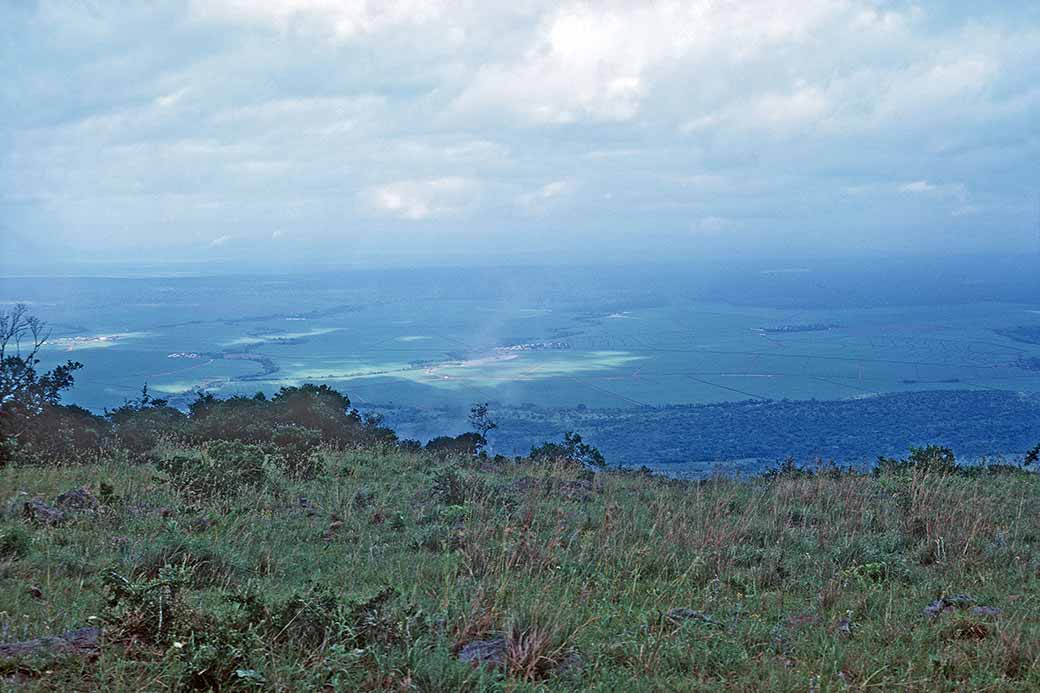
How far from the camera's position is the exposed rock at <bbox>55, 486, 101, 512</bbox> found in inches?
260

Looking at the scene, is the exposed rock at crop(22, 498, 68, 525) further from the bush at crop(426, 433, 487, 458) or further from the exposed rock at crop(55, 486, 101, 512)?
the bush at crop(426, 433, 487, 458)

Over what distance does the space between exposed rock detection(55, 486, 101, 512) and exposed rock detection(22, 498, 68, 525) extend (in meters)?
0.15

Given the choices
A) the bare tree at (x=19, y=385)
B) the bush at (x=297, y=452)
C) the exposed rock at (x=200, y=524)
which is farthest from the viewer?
the bare tree at (x=19, y=385)

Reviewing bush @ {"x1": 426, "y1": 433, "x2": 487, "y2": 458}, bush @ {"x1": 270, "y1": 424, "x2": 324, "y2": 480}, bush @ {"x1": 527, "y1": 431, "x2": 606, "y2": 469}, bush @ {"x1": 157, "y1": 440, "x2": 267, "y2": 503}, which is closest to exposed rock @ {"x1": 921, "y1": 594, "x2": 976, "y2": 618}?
bush @ {"x1": 157, "y1": 440, "x2": 267, "y2": 503}

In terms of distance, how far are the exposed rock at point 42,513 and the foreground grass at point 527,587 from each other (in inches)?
→ 5.7

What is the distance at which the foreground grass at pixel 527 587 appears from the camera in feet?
11.7

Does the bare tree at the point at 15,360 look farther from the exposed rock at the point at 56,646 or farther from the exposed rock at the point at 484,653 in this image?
the exposed rock at the point at 484,653

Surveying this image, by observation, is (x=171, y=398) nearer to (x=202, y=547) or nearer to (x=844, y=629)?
(x=202, y=547)

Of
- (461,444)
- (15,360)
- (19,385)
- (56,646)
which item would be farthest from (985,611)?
(15,360)

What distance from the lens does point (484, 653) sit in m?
3.79

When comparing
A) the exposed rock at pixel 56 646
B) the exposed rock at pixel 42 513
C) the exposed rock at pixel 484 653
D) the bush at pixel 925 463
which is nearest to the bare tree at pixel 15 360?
the exposed rock at pixel 42 513

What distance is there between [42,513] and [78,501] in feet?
1.92

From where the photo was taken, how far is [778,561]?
20.0 ft

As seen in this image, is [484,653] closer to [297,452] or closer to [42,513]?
[42,513]
